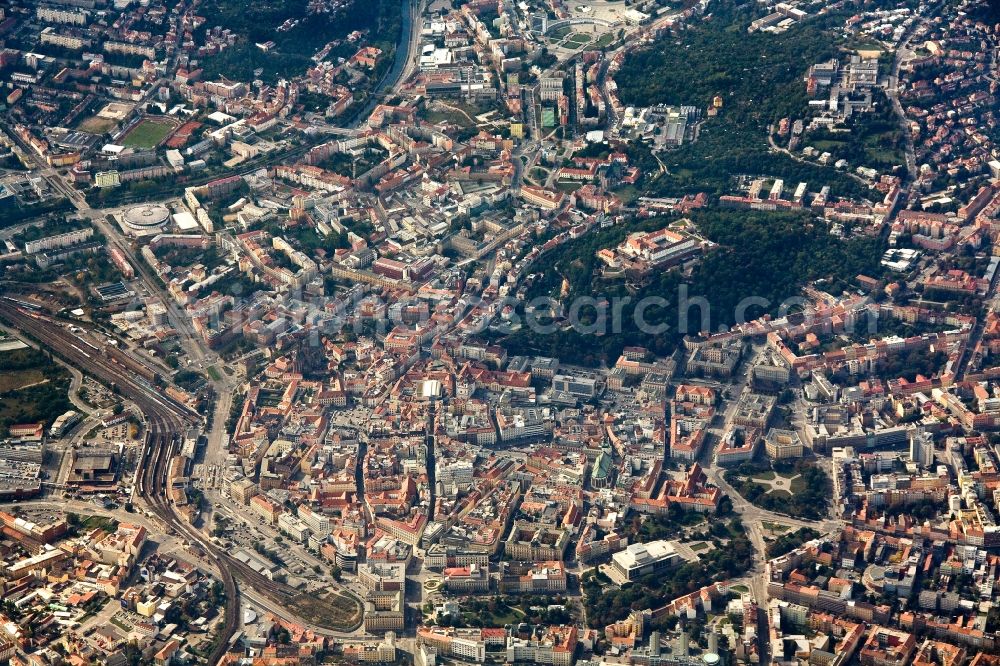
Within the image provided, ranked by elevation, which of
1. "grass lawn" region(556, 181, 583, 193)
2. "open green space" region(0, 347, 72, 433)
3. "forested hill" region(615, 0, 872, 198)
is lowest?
"open green space" region(0, 347, 72, 433)

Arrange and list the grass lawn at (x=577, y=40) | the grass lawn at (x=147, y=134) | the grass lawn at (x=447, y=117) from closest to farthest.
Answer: the grass lawn at (x=147, y=134) < the grass lawn at (x=447, y=117) < the grass lawn at (x=577, y=40)

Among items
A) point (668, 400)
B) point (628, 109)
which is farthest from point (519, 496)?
point (628, 109)

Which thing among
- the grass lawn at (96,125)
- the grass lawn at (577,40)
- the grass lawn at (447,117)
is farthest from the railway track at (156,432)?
the grass lawn at (577,40)

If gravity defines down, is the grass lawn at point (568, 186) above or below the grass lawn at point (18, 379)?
above

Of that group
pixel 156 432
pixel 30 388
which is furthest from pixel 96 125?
pixel 156 432

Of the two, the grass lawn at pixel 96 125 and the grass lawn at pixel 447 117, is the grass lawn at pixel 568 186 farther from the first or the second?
the grass lawn at pixel 96 125

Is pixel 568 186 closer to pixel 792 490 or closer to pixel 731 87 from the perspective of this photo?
pixel 731 87

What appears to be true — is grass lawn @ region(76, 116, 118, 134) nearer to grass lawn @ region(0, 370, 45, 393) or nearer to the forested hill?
grass lawn @ region(0, 370, 45, 393)

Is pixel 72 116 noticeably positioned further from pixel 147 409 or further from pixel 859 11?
pixel 859 11

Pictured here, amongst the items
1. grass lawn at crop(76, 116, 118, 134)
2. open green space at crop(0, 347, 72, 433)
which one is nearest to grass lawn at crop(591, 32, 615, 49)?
grass lawn at crop(76, 116, 118, 134)
